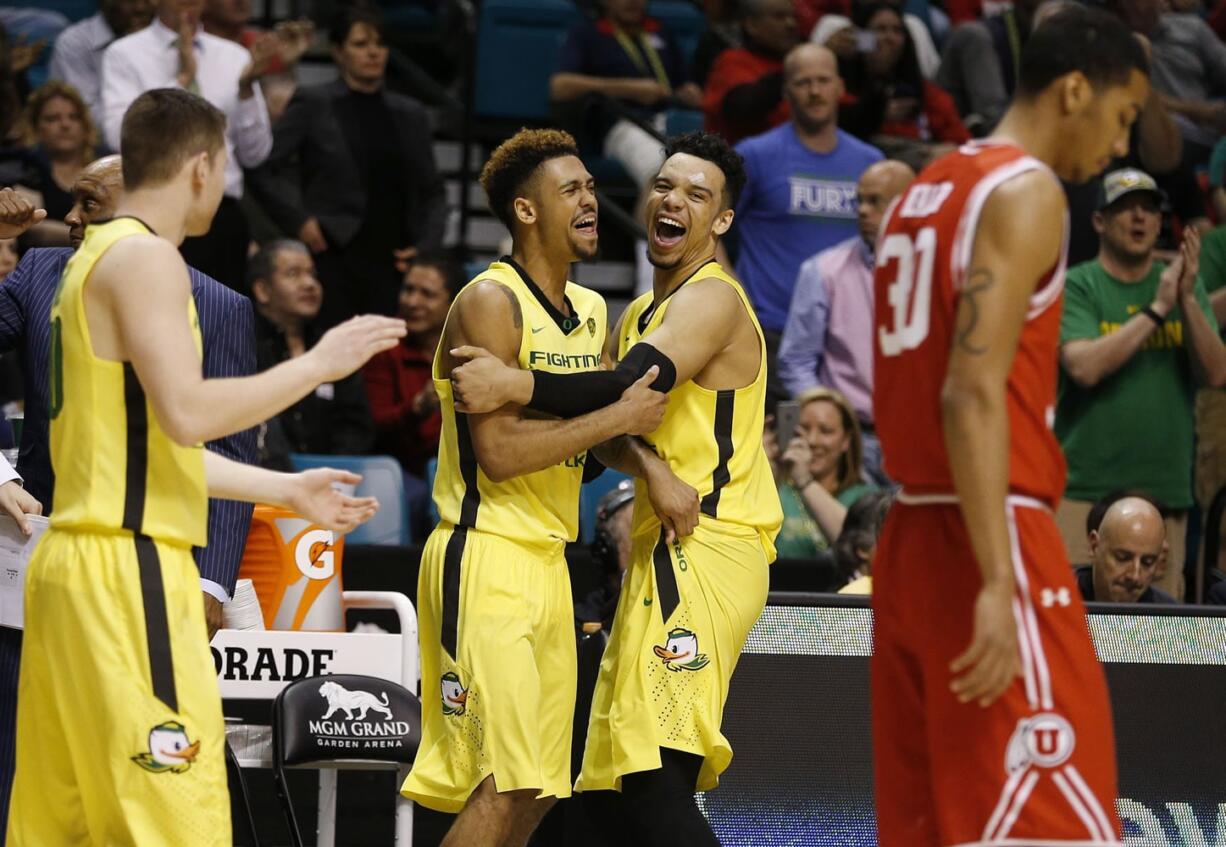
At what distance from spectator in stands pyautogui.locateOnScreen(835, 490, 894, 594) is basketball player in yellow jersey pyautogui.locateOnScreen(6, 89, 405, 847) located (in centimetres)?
354

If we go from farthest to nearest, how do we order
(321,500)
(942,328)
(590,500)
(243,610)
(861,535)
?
(590,500)
(861,535)
(243,610)
(321,500)
(942,328)

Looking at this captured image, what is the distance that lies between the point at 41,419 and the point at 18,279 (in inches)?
16.1

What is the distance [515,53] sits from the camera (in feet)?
38.6

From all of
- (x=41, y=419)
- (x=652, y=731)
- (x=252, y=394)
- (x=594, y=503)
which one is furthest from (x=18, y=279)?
(x=594, y=503)

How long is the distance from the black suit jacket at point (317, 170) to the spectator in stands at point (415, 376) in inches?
24.7

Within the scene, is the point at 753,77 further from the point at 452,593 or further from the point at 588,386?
the point at 452,593

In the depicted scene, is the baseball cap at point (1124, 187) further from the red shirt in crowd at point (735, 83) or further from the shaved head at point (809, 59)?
the red shirt in crowd at point (735, 83)

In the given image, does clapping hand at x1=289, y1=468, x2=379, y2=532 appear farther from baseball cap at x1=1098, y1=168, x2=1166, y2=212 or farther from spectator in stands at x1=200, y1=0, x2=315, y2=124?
spectator in stands at x1=200, y1=0, x2=315, y2=124

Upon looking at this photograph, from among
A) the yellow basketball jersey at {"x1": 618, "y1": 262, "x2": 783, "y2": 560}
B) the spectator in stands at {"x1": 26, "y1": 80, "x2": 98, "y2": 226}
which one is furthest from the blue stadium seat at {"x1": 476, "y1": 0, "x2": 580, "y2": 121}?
the yellow basketball jersey at {"x1": 618, "y1": 262, "x2": 783, "y2": 560}

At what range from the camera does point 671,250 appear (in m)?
5.20

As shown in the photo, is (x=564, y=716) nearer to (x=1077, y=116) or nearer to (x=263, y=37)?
(x=1077, y=116)

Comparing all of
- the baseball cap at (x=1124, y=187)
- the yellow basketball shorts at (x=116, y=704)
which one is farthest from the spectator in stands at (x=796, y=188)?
the yellow basketball shorts at (x=116, y=704)

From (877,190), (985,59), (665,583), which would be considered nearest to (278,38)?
(877,190)

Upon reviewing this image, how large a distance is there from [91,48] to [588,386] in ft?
19.1
